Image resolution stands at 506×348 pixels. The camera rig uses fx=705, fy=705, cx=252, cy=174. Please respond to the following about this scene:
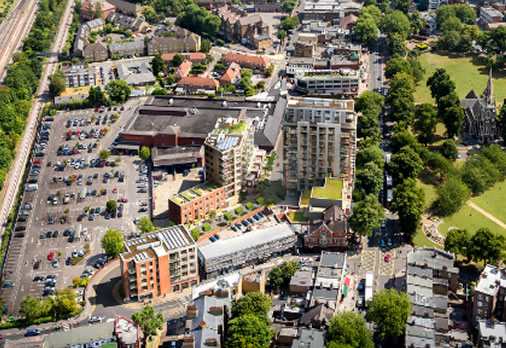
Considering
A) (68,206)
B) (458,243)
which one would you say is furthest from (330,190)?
(68,206)

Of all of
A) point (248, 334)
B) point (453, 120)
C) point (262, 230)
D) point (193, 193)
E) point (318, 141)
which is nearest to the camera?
point (248, 334)

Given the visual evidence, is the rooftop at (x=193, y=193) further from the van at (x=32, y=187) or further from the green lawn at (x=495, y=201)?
the green lawn at (x=495, y=201)

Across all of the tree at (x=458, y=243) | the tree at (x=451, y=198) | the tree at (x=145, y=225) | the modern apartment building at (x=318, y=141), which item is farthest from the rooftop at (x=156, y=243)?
the tree at (x=451, y=198)

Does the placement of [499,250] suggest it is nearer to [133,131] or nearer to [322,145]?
[322,145]

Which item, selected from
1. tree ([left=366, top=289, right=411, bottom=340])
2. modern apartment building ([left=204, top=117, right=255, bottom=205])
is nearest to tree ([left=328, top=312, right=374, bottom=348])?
tree ([left=366, top=289, right=411, bottom=340])

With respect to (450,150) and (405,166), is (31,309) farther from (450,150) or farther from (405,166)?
(450,150)

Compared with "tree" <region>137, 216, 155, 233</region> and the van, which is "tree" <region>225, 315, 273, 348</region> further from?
the van
